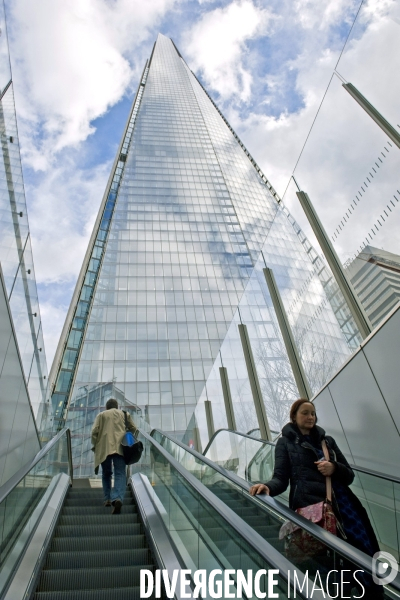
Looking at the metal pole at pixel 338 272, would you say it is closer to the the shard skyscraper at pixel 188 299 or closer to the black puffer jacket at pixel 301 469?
the the shard skyscraper at pixel 188 299

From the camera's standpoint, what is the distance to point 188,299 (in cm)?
3300

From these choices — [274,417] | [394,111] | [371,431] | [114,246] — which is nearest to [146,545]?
[371,431]

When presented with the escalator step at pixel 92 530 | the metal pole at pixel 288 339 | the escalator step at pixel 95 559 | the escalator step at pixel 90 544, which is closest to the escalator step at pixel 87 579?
the escalator step at pixel 95 559

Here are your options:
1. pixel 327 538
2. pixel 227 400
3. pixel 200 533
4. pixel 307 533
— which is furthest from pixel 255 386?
pixel 327 538

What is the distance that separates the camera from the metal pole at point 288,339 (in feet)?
18.8

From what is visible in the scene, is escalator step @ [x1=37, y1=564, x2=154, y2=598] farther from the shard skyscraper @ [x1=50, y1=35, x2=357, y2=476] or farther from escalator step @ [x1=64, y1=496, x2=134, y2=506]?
the shard skyscraper @ [x1=50, y1=35, x2=357, y2=476]

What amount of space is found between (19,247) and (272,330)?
4314mm

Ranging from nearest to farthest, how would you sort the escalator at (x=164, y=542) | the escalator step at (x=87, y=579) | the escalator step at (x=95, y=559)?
the escalator at (x=164, y=542)
the escalator step at (x=87, y=579)
the escalator step at (x=95, y=559)

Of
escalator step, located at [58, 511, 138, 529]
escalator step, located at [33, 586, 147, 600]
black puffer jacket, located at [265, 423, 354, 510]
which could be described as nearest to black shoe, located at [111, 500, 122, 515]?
escalator step, located at [58, 511, 138, 529]

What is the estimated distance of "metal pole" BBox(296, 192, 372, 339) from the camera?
4.01 m

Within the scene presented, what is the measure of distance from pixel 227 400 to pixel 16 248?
5.76 m

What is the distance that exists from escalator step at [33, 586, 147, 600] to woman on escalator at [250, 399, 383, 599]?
4.86ft

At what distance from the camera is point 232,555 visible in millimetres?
2145

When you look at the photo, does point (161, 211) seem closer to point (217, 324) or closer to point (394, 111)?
point (217, 324)
